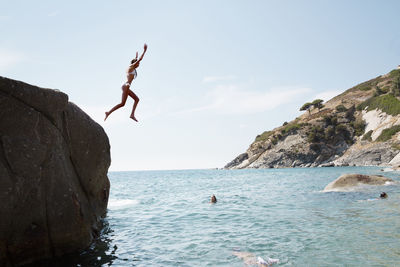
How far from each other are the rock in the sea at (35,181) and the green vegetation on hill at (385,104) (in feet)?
338

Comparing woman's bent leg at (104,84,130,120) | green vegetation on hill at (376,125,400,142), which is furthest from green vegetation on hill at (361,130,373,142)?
woman's bent leg at (104,84,130,120)

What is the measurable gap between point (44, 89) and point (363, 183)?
85.9ft

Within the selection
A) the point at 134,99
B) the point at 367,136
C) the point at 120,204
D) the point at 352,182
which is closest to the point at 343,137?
the point at 367,136

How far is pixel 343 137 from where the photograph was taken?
350 feet

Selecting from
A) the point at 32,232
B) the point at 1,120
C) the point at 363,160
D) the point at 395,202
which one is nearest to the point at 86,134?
the point at 1,120

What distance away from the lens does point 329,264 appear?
8.17 m

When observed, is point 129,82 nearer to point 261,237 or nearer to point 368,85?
point 261,237

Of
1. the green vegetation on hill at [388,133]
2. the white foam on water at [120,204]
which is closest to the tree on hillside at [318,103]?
the green vegetation on hill at [388,133]

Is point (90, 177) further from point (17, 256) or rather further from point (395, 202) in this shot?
point (395, 202)

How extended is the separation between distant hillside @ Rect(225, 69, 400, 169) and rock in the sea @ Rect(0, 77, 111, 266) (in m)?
84.6

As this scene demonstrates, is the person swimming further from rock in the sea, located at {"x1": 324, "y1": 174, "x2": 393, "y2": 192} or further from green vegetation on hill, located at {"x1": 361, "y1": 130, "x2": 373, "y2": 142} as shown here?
green vegetation on hill, located at {"x1": 361, "y1": 130, "x2": 373, "y2": 142}

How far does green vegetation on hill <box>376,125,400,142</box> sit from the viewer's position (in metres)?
83.0

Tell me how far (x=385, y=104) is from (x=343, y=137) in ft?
56.7

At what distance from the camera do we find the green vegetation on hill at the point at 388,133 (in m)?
83.0
